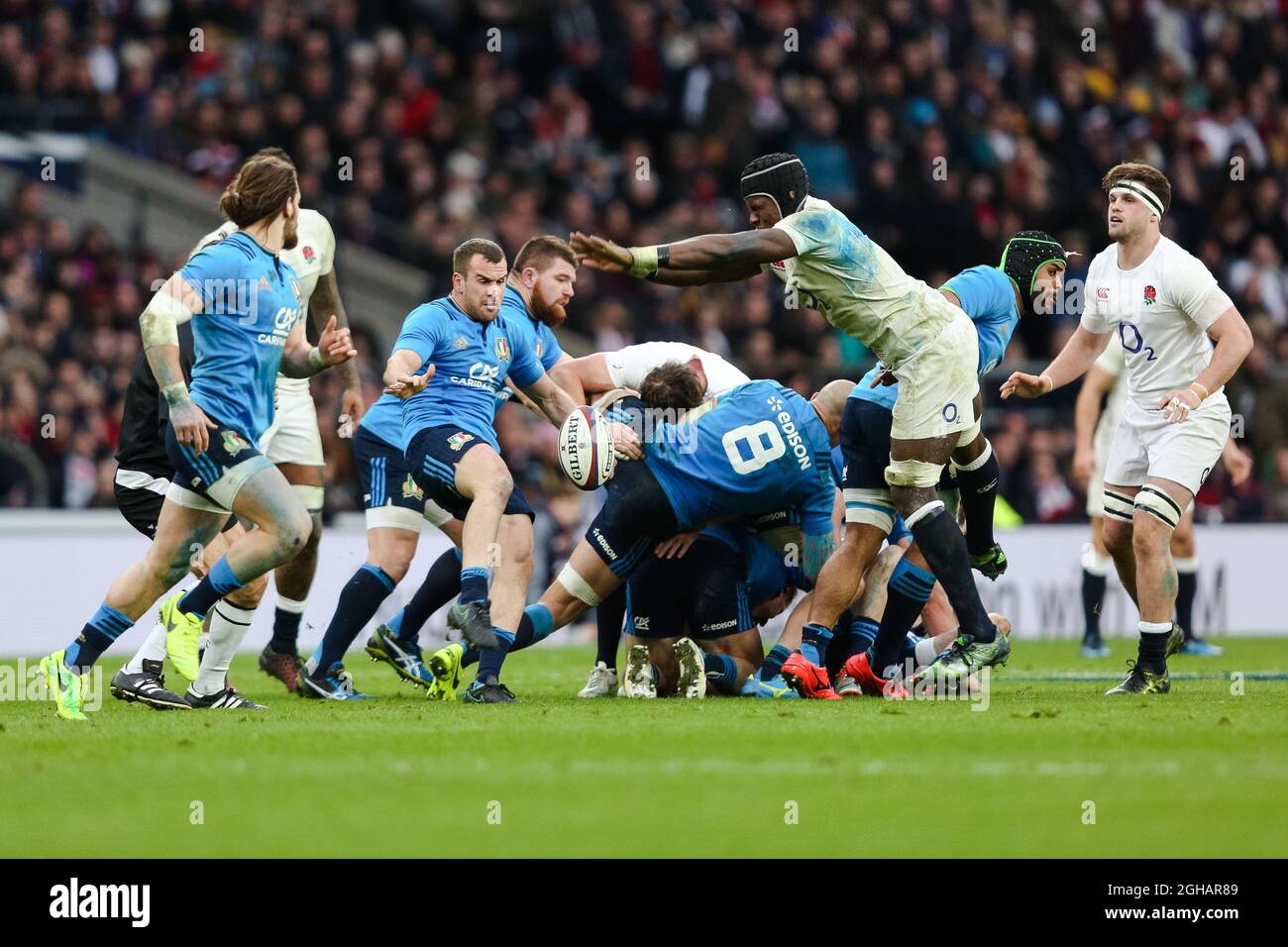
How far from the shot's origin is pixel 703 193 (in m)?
20.3

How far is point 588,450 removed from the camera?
888 centimetres

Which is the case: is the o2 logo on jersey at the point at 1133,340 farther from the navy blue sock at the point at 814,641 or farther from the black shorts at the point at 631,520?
the black shorts at the point at 631,520

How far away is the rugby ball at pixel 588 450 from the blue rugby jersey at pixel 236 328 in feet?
4.84

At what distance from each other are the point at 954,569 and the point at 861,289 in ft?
4.61

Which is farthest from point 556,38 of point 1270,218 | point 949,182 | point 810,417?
point 810,417

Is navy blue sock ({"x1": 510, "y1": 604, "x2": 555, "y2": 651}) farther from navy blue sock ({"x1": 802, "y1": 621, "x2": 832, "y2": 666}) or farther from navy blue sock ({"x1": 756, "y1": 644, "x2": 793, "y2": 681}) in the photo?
navy blue sock ({"x1": 802, "y1": 621, "x2": 832, "y2": 666})

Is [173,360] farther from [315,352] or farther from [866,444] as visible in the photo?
[866,444]

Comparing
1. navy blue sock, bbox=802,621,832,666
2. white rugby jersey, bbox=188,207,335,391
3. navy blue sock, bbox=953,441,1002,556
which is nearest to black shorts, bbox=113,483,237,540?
white rugby jersey, bbox=188,207,335,391

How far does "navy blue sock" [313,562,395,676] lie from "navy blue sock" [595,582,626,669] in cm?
116

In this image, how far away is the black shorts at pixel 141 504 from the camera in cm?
955

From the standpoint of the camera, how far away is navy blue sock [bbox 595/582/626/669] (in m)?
9.70

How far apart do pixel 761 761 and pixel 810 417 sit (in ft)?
10.3

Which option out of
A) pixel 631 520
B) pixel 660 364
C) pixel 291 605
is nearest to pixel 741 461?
pixel 631 520

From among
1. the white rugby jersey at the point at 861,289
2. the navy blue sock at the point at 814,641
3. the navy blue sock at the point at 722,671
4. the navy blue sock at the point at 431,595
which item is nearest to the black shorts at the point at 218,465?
the navy blue sock at the point at 431,595
